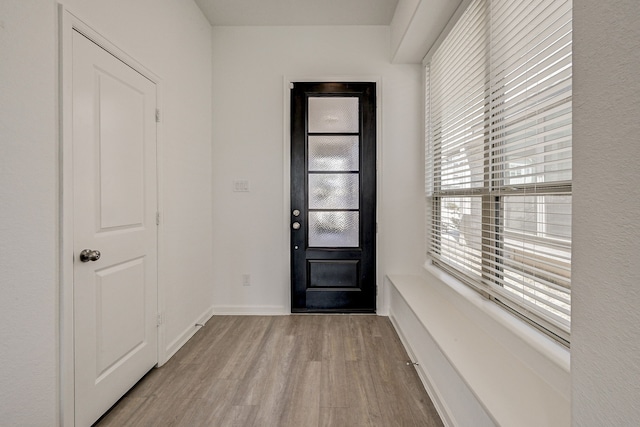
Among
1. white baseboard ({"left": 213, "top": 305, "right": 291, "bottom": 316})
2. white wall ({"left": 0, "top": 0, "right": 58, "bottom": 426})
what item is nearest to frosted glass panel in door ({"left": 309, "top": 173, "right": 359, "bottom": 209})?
white baseboard ({"left": 213, "top": 305, "right": 291, "bottom": 316})

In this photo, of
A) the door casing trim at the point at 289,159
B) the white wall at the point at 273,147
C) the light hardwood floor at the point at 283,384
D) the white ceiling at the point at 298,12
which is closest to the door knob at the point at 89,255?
the light hardwood floor at the point at 283,384

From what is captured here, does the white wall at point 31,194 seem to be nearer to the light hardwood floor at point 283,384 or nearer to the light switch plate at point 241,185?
the light hardwood floor at point 283,384

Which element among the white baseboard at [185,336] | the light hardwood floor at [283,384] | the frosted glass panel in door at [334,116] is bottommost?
the light hardwood floor at [283,384]

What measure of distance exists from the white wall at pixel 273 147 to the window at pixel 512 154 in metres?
0.63

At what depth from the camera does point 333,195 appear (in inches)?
124

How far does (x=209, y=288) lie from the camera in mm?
3166

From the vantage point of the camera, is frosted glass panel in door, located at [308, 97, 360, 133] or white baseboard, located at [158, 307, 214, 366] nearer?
white baseboard, located at [158, 307, 214, 366]

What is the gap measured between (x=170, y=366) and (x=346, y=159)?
226cm

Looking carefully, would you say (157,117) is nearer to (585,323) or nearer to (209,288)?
(209,288)

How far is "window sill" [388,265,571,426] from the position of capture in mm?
1128

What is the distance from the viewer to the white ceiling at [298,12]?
111 inches

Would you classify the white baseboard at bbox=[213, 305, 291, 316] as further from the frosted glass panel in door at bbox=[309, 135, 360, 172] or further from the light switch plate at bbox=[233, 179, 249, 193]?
the frosted glass panel in door at bbox=[309, 135, 360, 172]

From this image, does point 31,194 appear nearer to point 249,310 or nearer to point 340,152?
point 249,310

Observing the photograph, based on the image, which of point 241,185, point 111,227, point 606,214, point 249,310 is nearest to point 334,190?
point 241,185
